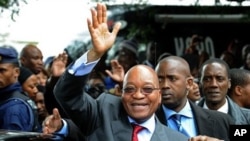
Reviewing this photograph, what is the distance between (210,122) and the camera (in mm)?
6008

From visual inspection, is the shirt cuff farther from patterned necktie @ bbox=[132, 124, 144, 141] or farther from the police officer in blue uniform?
the police officer in blue uniform

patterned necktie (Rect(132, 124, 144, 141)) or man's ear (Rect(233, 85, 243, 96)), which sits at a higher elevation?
patterned necktie (Rect(132, 124, 144, 141))

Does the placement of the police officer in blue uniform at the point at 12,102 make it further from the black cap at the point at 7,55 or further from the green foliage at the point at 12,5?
the green foliage at the point at 12,5

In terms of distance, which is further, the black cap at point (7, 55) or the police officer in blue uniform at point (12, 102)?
the black cap at point (7, 55)

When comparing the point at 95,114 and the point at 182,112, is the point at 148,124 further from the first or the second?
the point at 182,112

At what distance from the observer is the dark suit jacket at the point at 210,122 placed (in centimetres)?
595

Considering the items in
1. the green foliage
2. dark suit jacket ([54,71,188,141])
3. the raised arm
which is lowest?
dark suit jacket ([54,71,188,141])

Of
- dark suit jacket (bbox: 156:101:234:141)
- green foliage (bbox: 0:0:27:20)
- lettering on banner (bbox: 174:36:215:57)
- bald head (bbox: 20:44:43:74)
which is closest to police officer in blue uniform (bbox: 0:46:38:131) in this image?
dark suit jacket (bbox: 156:101:234:141)

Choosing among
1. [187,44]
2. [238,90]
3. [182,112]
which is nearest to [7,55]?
[182,112]

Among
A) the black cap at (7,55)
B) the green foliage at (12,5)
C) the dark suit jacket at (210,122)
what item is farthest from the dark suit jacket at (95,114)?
the green foliage at (12,5)

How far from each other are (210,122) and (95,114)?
1.37 m

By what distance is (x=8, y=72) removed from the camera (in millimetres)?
6762

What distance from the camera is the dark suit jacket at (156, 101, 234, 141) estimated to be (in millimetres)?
5953

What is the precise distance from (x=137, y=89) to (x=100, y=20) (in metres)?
0.54
